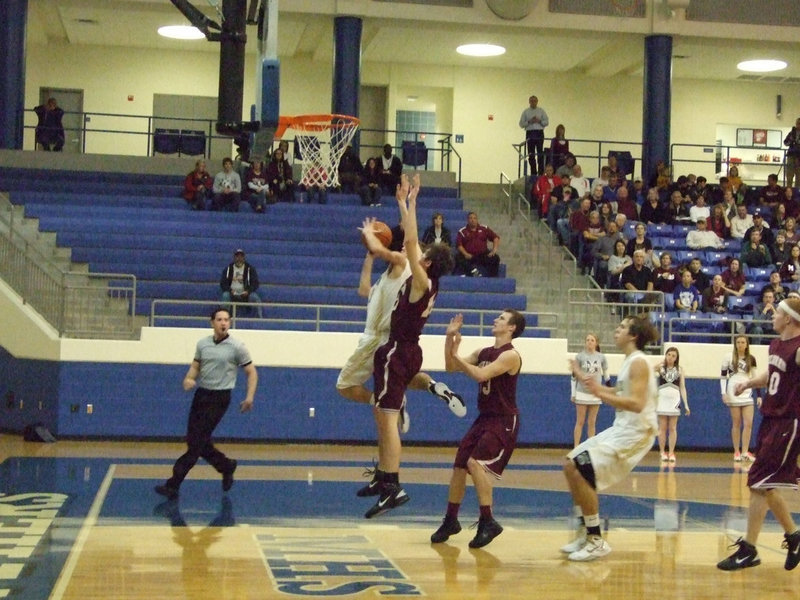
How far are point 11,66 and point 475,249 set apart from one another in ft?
31.5

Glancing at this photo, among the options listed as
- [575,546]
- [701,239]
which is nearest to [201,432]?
[575,546]

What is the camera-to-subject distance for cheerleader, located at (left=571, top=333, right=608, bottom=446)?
58.6ft

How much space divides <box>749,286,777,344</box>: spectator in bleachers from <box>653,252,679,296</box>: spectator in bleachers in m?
1.40

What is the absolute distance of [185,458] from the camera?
1209 cm

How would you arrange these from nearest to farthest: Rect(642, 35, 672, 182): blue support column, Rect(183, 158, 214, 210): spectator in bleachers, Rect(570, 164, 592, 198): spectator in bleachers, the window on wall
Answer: Rect(183, 158, 214, 210): spectator in bleachers < Rect(570, 164, 592, 198): spectator in bleachers < Rect(642, 35, 672, 182): blue support column < the window on wall

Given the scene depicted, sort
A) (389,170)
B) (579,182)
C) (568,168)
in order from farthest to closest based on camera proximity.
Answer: (568,168)
(579,182)
(389,170)

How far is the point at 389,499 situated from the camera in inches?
375

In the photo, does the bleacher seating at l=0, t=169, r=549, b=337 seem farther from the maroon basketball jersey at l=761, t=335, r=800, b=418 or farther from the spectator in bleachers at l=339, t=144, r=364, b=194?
the maroon basketball jersey at l=761, t=335, r=800, b=418

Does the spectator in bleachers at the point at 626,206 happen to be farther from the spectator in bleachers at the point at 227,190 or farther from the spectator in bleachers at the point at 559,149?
Answer: the spectator in bleachers at the point at 227,190

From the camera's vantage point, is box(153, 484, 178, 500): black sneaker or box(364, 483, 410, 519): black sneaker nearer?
box(364, 483, 410, 519): black sneaker

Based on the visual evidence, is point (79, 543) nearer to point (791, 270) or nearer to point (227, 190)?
point (227, 190)

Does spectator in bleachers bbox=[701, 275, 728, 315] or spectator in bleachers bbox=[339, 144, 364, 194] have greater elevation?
spectator in bleachers bbox=[339, 144, 364, 194]

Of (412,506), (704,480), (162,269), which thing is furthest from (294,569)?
(162,269)

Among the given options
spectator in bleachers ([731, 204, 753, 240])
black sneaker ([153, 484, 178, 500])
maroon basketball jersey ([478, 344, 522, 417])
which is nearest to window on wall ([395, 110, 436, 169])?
spectator in bleachers ([731, 204, 753, 240])
